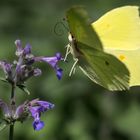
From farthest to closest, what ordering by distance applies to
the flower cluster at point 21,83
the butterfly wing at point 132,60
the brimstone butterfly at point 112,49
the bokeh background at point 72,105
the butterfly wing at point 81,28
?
the bokeh background at point 72,105 < the butterfly wing at point 132,60 < the brimstone butterfly at point 112,49 < the flower cluster at point 21,83 < the butterfly wing at point 81,28

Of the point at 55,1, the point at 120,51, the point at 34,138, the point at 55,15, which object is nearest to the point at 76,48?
the point at 120,51

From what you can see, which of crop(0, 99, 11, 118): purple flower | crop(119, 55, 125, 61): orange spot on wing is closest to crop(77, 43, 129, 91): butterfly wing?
crop(119, 55, 125, 61): orange spot on wing

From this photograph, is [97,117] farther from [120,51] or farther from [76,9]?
[76,9]

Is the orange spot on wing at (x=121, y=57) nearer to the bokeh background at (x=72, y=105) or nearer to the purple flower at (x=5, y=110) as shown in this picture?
the purple flower at (x=5, y=110)

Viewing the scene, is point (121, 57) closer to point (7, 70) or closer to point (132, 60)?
point (132, 60)

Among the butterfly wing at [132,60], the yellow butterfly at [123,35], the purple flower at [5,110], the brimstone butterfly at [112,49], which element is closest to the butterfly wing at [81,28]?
the brimstone butterfly at [112,49]

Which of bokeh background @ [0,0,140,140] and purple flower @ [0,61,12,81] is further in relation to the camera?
bokeh background @ [0,0,140,140]

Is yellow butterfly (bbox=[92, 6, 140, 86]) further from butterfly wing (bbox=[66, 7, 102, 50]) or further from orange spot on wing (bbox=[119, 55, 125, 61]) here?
butterfly wing (bbox=[66, 7, 102, 50])

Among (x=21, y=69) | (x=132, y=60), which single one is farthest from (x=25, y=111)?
(x=132, y=60)
